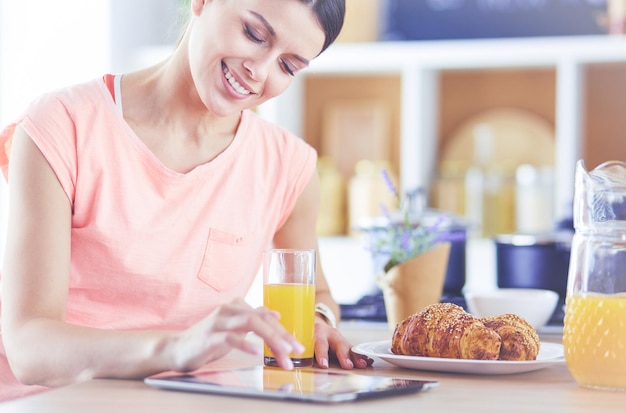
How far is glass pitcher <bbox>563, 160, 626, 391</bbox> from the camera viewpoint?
3.69ft

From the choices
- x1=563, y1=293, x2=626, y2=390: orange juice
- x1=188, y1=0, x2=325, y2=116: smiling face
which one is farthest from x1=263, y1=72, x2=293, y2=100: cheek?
x1=563, y1=293, x2=626, y2=390: orange juice

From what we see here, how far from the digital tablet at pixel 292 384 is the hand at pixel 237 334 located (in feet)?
0.10

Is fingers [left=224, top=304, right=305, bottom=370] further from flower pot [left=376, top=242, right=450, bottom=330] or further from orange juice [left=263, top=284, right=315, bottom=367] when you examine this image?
flower pot [left=376, top=242, right=450, bottom=330]

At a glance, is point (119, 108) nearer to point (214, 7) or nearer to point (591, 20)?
point (214, 7)

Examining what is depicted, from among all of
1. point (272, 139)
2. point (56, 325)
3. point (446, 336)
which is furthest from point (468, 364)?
point (272, 139)

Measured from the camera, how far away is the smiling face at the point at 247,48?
55.5 inches

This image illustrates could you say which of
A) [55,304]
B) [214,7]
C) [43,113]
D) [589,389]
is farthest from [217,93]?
[589,389]

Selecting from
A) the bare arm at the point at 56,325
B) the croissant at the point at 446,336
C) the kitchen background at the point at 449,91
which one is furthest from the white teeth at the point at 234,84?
the kitchen background at the point at 449,91

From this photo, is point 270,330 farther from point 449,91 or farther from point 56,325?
point 449,91

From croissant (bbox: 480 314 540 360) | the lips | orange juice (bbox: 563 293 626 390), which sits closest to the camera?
orange juice (bbox: 563 293 626 390)

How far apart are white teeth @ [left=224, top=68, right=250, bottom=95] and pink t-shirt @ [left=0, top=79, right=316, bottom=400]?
18 cm

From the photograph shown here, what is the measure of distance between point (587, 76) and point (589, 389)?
104 inches

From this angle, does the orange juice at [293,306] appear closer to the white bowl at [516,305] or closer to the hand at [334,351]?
the hand at [334,351]

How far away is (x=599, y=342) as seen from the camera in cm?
113
